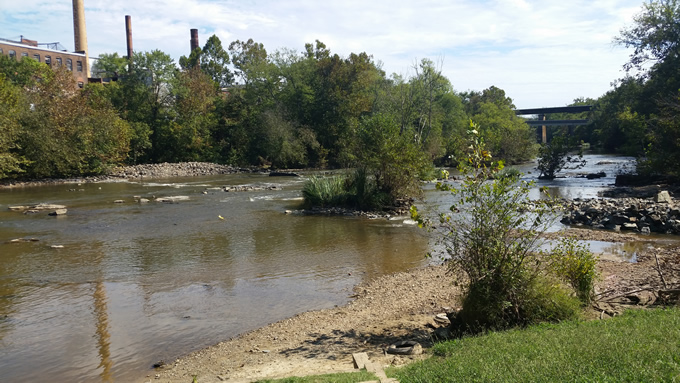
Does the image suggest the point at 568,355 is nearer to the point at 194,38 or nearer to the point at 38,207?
the point at 38,207

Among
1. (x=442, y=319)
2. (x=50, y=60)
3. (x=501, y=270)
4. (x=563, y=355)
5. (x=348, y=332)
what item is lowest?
(x=348, y=332)

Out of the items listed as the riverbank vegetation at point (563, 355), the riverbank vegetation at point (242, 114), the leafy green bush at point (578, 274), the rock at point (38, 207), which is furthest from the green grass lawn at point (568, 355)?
the riverbank vegetation at point (242, 114)

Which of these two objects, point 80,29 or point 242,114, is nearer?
point 242,114

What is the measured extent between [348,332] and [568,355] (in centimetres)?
407

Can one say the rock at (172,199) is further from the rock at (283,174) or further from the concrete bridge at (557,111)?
the concrete bridge at (557,111)

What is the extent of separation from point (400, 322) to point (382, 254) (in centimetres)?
722

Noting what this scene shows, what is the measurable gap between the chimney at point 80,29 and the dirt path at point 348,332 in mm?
86351

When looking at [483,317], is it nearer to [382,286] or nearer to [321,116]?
[382,286]

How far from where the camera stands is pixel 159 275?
1431 cm

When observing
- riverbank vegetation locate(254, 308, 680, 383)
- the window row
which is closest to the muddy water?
riverbank vegetation locate(254, 308, 680, 383)

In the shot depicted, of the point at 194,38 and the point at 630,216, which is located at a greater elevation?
the point at 194,38

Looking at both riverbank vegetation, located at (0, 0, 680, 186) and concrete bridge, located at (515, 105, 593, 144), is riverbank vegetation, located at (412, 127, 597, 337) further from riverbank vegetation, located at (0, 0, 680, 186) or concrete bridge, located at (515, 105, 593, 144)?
concrete bridge, located at (515, 105, 593, 144)

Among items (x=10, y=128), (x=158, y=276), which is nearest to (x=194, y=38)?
(x=10, y=128)

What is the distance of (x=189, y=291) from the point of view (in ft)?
41.2
